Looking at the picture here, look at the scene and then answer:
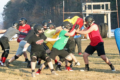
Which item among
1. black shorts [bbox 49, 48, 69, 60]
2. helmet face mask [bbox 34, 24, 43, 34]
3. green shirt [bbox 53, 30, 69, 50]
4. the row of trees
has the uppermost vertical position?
helmet face mask [bbox 34, 24, 43, 34]

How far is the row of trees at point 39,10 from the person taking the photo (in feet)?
217

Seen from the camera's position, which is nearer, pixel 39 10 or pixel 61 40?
pixel 61 40

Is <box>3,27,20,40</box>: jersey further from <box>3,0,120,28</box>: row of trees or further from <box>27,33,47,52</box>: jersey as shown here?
<box>3,0,120,28</box>: row of trees

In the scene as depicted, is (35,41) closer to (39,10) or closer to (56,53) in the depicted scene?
(56,53)

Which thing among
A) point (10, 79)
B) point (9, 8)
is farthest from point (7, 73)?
point (9, 8)

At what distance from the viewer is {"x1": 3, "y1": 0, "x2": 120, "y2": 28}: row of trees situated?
66.0 metres

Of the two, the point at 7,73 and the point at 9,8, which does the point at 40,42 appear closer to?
the point at 7,73

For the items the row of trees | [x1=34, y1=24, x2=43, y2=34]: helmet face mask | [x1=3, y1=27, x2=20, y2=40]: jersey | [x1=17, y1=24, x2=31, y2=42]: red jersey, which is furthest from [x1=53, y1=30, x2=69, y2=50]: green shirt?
the row of trees

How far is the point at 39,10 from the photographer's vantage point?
7656cm

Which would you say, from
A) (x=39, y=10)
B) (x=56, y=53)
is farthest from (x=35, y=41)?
(x=39, y=10)

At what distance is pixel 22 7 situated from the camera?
8438cm

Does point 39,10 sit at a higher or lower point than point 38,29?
lower

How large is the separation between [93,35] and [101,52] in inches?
22.5

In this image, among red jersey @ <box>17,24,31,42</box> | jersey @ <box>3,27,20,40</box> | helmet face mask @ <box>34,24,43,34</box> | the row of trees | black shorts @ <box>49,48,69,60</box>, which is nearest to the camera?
helmet face mask @ <box>34,24,43,34</box>
